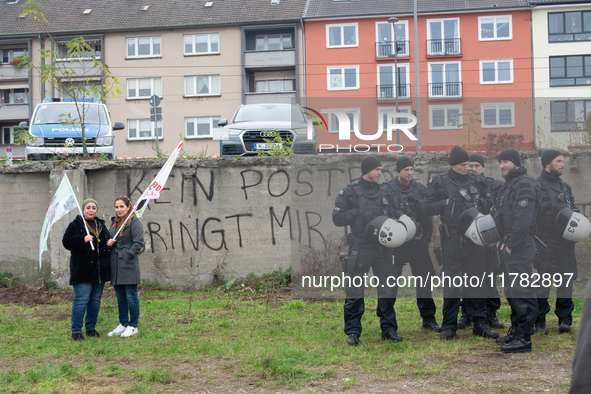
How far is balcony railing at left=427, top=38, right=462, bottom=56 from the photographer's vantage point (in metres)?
35.6

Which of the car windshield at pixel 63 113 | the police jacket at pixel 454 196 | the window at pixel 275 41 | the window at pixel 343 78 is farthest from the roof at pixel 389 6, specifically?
the police jacket at pixel 454 196

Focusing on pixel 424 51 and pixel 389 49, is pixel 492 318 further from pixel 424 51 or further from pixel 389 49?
pixel 424 51

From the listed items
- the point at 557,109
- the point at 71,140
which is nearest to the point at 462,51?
the point at 557,109

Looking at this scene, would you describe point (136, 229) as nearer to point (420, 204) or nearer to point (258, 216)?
point (258, 216)

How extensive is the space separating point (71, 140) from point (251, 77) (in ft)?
87.3

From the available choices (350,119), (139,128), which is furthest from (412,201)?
(139,128)

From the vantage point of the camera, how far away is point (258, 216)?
8945mm

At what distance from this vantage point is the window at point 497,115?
882 centimetres

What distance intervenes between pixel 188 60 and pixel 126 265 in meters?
32.1

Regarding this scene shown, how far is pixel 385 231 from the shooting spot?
5.65 metres

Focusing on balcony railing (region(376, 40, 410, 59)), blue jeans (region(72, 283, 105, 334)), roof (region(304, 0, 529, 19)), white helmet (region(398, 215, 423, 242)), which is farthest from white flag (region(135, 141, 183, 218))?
roof (region(304, 0, 529, 19))

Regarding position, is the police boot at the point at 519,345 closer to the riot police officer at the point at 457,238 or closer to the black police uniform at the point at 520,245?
the black police uniform at the point at 520,245

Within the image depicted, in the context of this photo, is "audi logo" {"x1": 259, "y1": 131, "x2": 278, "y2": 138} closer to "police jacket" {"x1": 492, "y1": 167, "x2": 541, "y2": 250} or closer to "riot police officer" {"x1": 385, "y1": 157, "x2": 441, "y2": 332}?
"riot police officer" {"x1": 385, "y1": 157, "x2": 441, "y2": 332}

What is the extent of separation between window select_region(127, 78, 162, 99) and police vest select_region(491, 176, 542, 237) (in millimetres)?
33488
